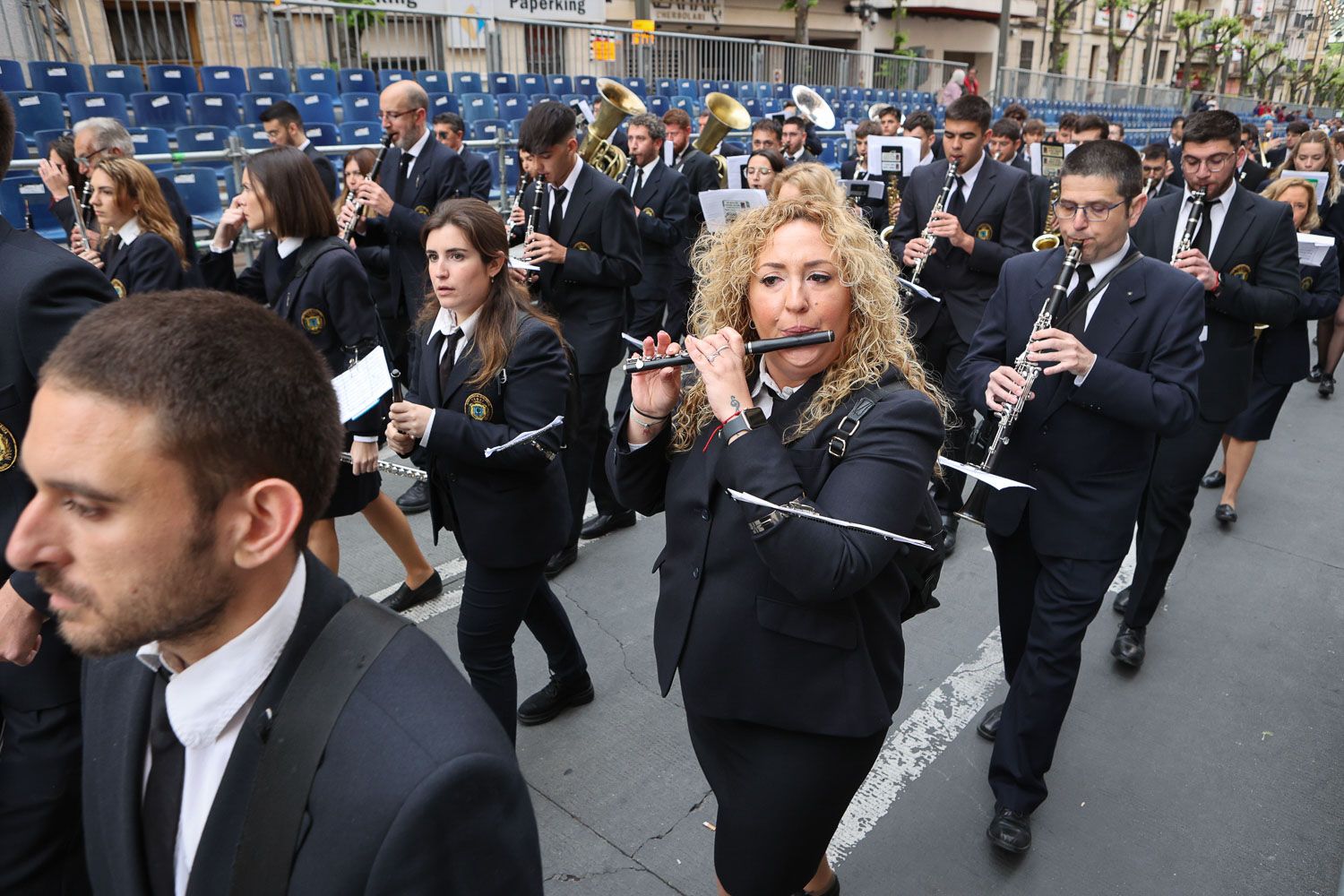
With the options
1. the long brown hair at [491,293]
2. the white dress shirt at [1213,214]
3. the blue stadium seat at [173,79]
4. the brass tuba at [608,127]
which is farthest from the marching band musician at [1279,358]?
the blue stadium seat at [173,79]

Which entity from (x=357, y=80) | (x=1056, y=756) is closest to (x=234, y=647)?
(x=1056, y=756)

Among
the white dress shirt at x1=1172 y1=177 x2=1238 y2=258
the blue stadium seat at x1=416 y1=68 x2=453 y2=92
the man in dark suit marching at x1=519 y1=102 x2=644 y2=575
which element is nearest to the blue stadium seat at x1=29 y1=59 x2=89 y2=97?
the blue stadium seat at x1=416 y1=68 x2=453 y2=92

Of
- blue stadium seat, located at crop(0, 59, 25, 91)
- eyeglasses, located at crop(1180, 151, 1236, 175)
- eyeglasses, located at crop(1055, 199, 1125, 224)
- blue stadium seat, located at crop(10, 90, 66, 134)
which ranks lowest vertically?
eyeglasses, located at crop(1055, 199, 1125, 224)

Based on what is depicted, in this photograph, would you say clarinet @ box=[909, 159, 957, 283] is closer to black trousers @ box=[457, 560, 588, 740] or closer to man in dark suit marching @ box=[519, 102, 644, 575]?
man in dark suit marching @ box=[519, 102, 644, 575]

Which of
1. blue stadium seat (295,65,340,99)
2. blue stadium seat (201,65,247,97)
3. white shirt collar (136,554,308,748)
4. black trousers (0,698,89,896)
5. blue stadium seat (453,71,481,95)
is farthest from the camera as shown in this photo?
blue stadium seat (453,71,481,95)

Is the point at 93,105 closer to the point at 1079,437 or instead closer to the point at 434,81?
the point at 434,81

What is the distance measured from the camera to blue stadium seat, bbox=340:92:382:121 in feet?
38.4

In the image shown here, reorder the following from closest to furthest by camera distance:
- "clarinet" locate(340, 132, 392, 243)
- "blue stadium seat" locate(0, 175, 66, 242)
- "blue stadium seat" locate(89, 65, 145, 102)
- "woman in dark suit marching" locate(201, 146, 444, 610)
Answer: "woman in dark suit marching" locate(201, 146, 444, 610) → "clarinet" locate(340, 132, 392, 243) → "blue stadium seat" locate(0, 175, 66, 242) → "blue stadium seat" locate(89, 65, 145, 102)

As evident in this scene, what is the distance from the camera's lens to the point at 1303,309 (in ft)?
15.1

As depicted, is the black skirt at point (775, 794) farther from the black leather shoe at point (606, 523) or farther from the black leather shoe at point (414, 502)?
the black leather shoe at point (414, 502)

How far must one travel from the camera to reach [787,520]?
1.84 m

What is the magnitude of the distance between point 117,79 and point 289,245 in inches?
350

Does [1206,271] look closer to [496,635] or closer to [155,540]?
[496,635]

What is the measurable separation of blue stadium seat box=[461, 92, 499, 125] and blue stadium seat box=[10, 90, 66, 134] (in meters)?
5.22
